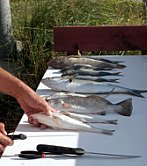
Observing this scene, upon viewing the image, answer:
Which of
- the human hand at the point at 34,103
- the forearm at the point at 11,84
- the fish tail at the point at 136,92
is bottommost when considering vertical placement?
the fish tail at the point at 136,92

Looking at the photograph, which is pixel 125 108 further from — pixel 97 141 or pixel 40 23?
pixel 40 23

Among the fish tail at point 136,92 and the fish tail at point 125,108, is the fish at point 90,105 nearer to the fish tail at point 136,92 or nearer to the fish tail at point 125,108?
the fish tail at point 125,108

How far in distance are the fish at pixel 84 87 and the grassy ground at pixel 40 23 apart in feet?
4.70

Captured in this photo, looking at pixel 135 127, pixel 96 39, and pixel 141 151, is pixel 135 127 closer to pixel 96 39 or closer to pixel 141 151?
pixel 141 151

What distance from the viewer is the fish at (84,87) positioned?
3.41 m

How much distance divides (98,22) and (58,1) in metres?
0.51

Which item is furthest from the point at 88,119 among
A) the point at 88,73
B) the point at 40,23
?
the point at 40,23

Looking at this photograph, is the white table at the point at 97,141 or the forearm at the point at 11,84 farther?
the forearm at the point at 11,84

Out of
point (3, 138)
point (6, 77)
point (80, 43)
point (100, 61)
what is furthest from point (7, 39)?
point (3, 138)

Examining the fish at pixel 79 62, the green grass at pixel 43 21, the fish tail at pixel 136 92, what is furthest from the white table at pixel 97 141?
the green grass at pixel 43 21

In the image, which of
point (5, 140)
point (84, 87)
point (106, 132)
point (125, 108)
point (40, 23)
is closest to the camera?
point (5, 140)

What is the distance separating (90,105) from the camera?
305cm

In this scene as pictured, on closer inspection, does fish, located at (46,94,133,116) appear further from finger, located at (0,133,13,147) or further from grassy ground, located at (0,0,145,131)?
grassy ground, located at (0,0,145,131)

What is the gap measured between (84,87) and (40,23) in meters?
2.27
